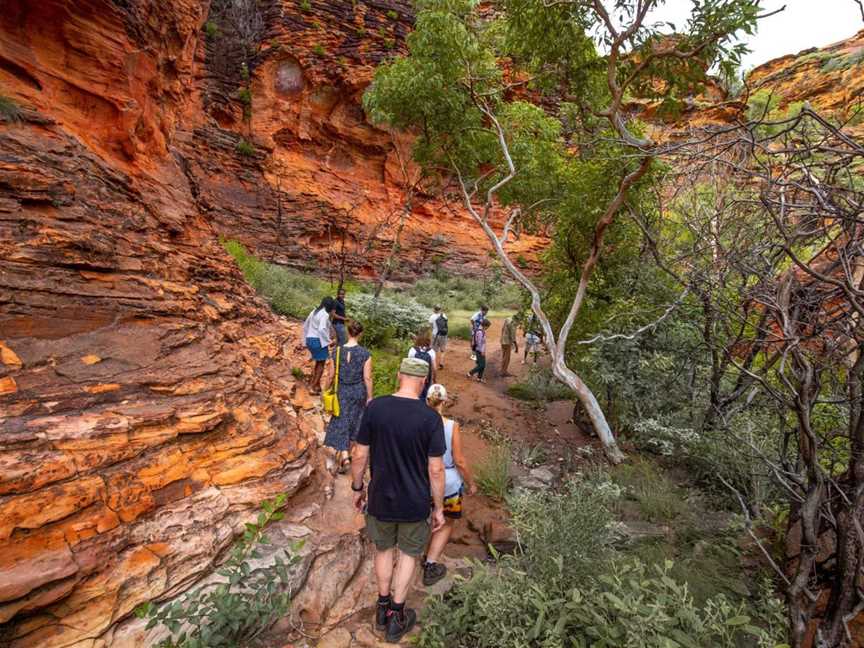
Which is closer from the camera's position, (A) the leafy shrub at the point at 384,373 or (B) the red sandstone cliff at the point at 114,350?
(B) the red sandstone cliff at the point at 114,350

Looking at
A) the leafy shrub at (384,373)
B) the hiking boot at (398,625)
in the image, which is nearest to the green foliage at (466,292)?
the leafy shrub at (384,373)

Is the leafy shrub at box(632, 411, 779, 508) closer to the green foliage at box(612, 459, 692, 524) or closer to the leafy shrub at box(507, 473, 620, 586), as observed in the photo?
the green foliage at box(612, 459, 692, 524)

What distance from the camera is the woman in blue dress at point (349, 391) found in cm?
425

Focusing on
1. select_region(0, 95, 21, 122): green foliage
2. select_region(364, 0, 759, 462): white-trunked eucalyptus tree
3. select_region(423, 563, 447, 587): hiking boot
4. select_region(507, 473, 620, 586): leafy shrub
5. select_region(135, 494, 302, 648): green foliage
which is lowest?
select_region(423, 563, 447, 587): hiking boot

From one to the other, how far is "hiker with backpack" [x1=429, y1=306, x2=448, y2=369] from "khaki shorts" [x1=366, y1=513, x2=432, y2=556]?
22.1 ft

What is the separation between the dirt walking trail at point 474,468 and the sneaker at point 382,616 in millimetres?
68

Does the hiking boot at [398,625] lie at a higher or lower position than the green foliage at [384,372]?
lower

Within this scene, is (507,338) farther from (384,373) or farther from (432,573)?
(432,573)

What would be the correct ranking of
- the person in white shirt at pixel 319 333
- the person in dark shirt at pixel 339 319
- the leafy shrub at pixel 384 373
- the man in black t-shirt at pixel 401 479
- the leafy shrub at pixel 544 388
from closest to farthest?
the man in black t-shirt at pixel 401 479, the person in white shirt at pixel 319 333, the person in dark shirt at pixel 339 319, the leafy shrub at pixel 384 373, the leafy shrub at pixel 544 388

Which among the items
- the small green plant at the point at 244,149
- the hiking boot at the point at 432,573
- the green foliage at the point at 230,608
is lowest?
the hiking boot at the point at 432,573

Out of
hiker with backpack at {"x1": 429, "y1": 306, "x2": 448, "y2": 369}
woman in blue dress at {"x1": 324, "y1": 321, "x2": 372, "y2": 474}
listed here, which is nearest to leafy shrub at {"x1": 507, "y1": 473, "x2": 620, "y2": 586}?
woman in blue dress at {"x1": 324, "y1": 321, "x2": 372, "y2": 474}

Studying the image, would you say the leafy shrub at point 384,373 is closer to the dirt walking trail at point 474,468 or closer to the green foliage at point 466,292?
the dirt walking trail at point 474,468

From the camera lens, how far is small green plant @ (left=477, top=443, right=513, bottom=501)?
15.7 ft

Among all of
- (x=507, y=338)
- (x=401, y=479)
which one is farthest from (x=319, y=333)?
(x=507, y=338)
